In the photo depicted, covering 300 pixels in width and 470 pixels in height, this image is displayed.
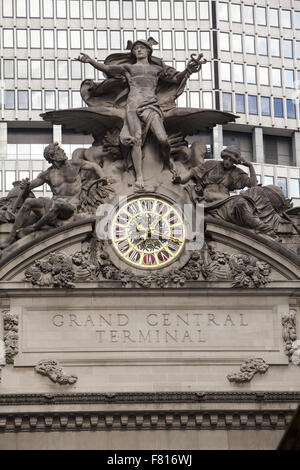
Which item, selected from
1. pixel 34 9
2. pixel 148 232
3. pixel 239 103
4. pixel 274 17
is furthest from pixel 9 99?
pixel 148 232

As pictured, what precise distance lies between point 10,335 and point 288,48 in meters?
43.0

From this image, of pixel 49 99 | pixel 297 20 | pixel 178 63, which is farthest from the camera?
pixel 297 20

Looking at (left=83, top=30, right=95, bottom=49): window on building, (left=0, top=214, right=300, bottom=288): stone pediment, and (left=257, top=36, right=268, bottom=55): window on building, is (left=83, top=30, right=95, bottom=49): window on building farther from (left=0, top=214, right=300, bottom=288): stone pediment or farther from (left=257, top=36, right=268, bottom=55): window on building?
(left=0, top=214, right=300, bottom=288): stone pediment

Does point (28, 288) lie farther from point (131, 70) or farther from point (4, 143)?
point (4, 143)

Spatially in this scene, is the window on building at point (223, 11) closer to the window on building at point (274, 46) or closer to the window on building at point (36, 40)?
the window on building at point (274, 46)

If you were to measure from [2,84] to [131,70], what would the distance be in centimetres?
3360

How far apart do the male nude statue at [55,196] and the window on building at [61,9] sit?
36.1 meters

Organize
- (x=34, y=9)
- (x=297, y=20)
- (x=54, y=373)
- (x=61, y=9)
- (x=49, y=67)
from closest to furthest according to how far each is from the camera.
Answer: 1. (x=54, y=373)
2. (x=49, y=67)
3. (x=34, y=9)
4. (x=61, y=9)
5. (x=297, y=20)

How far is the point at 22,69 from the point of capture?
333ft

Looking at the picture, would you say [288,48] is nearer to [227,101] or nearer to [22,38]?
[227,101]

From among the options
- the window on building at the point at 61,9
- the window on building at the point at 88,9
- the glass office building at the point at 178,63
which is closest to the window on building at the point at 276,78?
the glass office building at the point at 178,63

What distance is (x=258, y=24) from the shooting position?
103688mm

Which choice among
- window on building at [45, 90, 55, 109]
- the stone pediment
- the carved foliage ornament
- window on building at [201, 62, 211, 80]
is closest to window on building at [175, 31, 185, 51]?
window on building at [201, 62, 211, 80]
